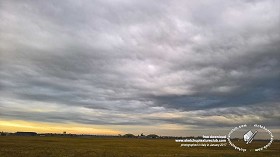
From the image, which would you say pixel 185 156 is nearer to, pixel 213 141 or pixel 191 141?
pixel 213 141

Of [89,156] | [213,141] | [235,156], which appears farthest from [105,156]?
[213,141]

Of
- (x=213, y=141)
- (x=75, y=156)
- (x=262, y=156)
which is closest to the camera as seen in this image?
(x=75, y=156)

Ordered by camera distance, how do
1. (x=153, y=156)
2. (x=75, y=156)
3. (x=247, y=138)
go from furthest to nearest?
1. (x=247, y=138)
2. (x=153, y=156)
3. (x=75, y=156)

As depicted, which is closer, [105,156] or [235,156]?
[105,156]

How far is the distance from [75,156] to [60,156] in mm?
3112

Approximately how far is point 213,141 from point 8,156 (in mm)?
80372

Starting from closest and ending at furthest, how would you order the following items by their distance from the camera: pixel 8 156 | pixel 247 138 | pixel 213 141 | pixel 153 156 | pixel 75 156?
pixel 8 156, pixel 75 156, pixel 153 156, pixel 247 138, pixel 213 141

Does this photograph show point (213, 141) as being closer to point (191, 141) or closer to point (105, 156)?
point (191, 141)

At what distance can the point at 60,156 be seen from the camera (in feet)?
180

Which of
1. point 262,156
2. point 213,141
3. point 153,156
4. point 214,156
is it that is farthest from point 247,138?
point 153,156

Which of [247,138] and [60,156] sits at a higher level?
[247,138]

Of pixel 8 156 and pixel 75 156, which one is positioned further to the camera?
pixel 75 156

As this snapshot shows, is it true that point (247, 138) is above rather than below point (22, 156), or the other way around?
above

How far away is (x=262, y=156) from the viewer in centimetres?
6819
